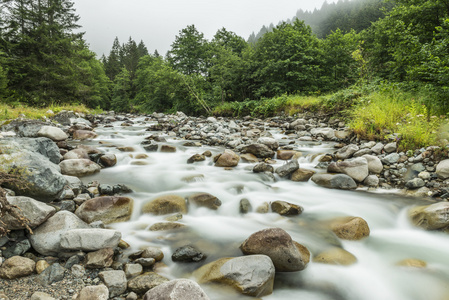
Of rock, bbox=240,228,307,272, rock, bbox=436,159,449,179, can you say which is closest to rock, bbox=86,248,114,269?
rock, bbox=240,228,307,272

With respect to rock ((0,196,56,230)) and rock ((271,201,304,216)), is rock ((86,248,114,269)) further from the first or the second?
rock ((271,201,304,216))

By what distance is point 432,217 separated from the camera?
11.4 ft

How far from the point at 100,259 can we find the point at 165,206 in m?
1.62

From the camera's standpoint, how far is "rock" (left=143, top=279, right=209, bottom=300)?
186 cm

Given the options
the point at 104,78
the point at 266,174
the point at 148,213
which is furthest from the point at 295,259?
the point at 104,78

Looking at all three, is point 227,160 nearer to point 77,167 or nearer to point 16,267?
point 77,167

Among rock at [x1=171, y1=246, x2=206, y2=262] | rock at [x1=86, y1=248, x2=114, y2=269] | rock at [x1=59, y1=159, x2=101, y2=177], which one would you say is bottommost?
rock at [x1=171, y1=246, x2=206, y2=262]

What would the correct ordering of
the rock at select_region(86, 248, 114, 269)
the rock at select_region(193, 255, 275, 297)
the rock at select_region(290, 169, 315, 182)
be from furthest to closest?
the rock at select_region(290, 169, 315, 182)
the rock at select_region(86, 248, 114, 269)
the rock at select_region(193, 255, 275, 297)

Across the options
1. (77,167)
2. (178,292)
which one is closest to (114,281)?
(178,292)

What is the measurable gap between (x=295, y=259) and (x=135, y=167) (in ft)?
16.4

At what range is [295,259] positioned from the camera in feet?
8.86

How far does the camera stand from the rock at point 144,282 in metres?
2.30

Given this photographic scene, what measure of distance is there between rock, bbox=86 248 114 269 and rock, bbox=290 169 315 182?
4.19m

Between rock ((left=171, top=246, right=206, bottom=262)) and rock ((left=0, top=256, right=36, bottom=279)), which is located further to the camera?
rock ((left=171, top=246, right=206, bottom=262))
